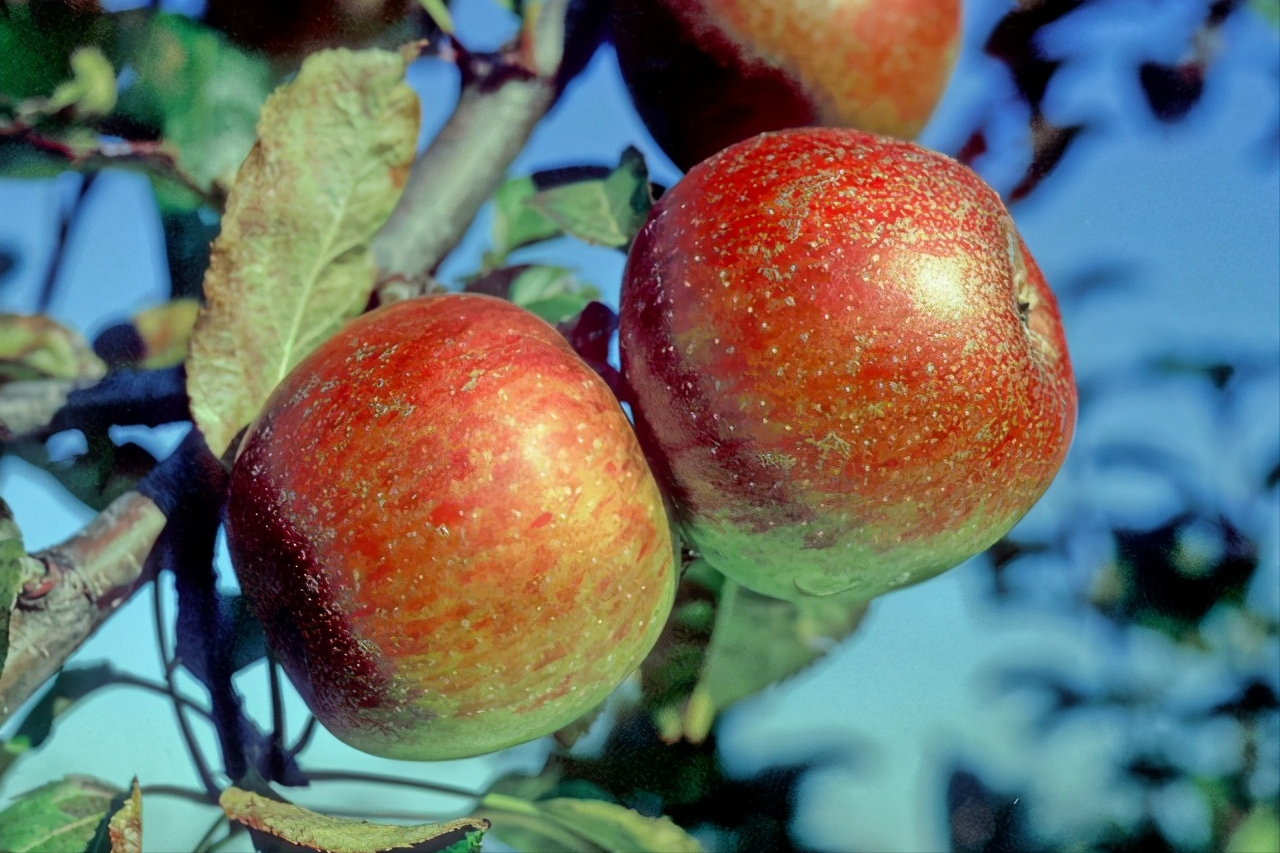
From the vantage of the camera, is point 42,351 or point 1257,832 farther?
point 1257,832

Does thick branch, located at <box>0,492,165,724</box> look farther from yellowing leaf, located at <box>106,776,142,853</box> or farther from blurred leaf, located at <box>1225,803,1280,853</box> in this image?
blurred leaf, located at <box>1225,803,1280,853</box>

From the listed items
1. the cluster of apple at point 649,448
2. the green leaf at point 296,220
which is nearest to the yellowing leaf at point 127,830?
the cluster of apple at point 649,448

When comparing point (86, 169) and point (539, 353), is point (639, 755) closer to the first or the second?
point (539, 353)

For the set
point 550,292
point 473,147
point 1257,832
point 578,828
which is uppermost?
point 473,147

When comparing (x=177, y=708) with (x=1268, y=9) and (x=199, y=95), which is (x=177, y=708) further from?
(x=1268, y=9)

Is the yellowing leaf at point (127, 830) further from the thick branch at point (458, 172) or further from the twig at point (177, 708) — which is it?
the thick branch at point (458, 172)

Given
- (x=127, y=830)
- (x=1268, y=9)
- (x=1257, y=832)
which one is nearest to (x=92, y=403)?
(x=127, y=830)

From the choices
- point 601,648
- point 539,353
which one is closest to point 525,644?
point 601,648
